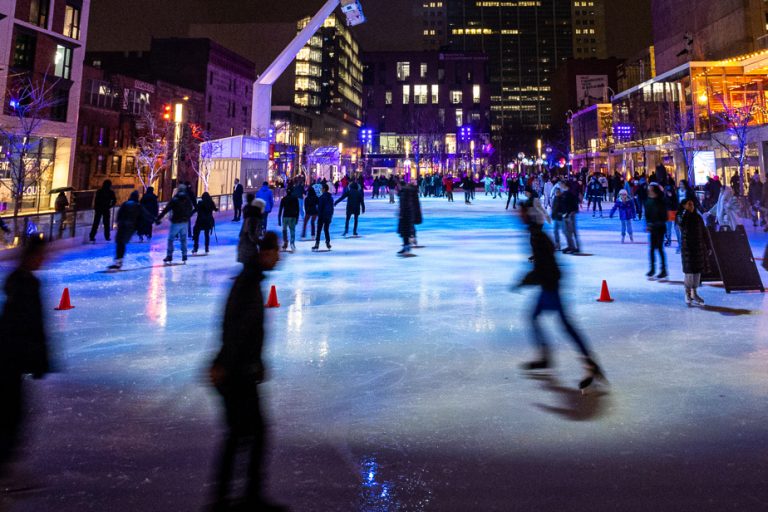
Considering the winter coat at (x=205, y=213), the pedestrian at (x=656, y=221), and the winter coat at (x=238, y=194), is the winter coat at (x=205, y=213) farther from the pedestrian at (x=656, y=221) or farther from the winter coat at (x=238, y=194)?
the pedestrian at (x=656, y=221)

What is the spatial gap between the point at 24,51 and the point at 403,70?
78.8 m

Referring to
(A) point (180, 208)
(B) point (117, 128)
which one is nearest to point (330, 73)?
(B) point (117, 128)

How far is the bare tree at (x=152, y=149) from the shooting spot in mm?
37281

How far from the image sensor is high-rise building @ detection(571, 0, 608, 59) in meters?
192

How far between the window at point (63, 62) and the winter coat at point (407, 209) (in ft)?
96.1

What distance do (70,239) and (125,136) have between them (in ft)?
95.2

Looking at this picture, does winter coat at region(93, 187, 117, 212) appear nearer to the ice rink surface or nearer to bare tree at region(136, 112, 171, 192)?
the ice rink surface

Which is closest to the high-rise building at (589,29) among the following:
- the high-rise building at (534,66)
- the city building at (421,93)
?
the high-rise building at (534,66)

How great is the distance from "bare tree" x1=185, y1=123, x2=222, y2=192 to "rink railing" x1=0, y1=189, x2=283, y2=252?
48.5ft

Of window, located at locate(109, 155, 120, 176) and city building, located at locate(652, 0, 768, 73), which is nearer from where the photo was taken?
city building, located at locate(652, 0, 768, 73)

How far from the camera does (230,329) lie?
10.1 feet

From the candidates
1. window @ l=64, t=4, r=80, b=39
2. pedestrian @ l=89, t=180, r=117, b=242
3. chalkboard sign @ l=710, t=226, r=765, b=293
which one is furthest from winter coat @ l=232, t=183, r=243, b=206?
window @ l=64, t=4, r=80, b=39

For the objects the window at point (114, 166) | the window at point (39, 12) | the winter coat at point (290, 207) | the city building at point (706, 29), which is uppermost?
the city building at point (706, 29)

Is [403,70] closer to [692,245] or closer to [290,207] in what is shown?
[290,207]
